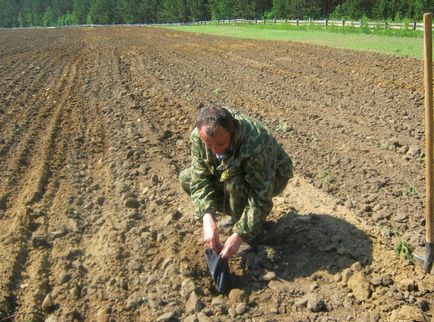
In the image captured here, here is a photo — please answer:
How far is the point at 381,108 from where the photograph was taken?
7.48m

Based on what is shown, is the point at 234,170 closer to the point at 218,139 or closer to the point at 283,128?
the point at 218,139

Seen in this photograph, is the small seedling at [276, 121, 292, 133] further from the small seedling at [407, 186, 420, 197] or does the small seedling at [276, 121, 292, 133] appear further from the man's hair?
the man's hair

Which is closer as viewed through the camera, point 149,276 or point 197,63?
point 149,276

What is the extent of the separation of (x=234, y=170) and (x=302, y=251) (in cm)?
88

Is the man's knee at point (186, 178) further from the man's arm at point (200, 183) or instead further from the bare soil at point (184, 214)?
the bare soil at point (184, 214)

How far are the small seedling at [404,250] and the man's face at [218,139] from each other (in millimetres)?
1423

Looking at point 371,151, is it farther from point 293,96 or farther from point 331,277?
point 293,96

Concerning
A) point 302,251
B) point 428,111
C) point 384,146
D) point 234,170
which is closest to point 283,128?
point 384,146

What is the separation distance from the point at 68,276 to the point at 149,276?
57cm

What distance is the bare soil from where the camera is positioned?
10.2ft

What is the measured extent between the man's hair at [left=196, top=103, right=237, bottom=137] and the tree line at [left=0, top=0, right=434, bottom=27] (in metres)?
23.8

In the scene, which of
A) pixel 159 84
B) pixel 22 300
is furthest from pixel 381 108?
pixel 22 300

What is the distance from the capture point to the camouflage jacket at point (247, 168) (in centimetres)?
312

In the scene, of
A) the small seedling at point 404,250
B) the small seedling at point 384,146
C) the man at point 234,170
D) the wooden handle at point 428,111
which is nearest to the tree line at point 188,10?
the small seedling at point 384,146
